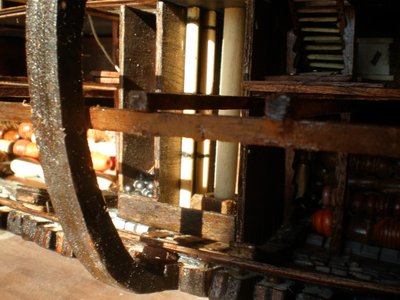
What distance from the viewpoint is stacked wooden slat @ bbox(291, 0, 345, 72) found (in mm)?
3109

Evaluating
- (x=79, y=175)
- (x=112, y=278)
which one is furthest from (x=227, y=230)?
(x=79, y=175)

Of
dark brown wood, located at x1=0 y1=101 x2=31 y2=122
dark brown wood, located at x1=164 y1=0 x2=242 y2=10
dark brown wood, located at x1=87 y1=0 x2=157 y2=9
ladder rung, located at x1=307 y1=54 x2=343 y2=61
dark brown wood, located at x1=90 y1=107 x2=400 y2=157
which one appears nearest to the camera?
dark brown wood, located at x1=90 y1=107 x2=400 y2=157

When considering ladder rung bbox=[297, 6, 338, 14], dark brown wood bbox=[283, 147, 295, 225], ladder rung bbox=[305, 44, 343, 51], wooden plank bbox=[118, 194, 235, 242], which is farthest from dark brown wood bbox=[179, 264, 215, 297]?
ladder rung bbox=[297, 6, 338, 14]

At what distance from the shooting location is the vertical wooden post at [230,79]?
3607 millimetres

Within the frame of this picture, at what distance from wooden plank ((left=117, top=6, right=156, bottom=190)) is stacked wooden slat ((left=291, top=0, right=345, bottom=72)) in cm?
150

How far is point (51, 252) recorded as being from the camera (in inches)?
145

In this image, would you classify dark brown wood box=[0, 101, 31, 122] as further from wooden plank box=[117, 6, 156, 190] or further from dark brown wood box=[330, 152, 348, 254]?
dark brown wood box=[330, 152, 348, 254]

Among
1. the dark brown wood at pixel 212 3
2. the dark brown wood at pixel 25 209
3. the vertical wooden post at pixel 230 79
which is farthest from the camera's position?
the dark brown wood at pixel 25 209

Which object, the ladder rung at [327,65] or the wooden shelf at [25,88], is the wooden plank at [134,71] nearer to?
the wooden shelf at [25,88]

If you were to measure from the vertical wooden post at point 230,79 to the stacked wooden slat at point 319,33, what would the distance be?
0.50 meters

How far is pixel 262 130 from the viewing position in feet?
4.57

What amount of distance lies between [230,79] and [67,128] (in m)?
2.27

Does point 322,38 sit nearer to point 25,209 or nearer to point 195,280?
point 195,280

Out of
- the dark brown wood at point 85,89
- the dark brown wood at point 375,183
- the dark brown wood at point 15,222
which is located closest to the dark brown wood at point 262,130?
the dark brown wood at point 85,89
